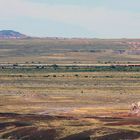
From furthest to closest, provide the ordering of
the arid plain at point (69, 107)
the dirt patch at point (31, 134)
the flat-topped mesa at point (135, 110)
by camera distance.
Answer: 1. the flat-topped mesa at point (135, 110)
2. the arid plain at point (69, 107)
3. the dirt patch at point (31, 134)

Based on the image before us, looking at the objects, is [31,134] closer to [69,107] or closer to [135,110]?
[135,110]

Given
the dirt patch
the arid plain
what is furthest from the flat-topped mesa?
the dirt patch

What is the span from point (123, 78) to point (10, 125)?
84531 millimetres

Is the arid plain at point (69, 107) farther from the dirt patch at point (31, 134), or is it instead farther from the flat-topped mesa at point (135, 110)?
the flat-topped mesa at point (135, 110)

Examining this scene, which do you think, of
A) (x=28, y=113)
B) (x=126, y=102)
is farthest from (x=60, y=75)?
(x=28, y=113)

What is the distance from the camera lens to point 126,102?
9450 centimetres

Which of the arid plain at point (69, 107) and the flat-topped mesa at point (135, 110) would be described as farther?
the flat-topped mesa at point (135, 110)

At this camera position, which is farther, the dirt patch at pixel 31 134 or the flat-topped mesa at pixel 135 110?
the flat-topped mesa at pixel 135 110

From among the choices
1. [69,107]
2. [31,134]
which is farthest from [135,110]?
[31,134]

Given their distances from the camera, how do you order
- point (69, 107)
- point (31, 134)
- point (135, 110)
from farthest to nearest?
point (69, 107), point (135, 110), point (31, 134)

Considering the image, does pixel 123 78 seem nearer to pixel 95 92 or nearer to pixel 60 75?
pixel 60 75

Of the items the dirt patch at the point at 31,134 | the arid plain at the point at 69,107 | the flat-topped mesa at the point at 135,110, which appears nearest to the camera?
the dirt patch at the point at 31,134

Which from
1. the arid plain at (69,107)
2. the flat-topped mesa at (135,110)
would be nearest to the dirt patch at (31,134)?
the arid plain at (69,107)

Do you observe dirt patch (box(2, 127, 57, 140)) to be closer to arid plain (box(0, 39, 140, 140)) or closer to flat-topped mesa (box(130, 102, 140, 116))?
arid plain (box(0, 39, 140, 140))
